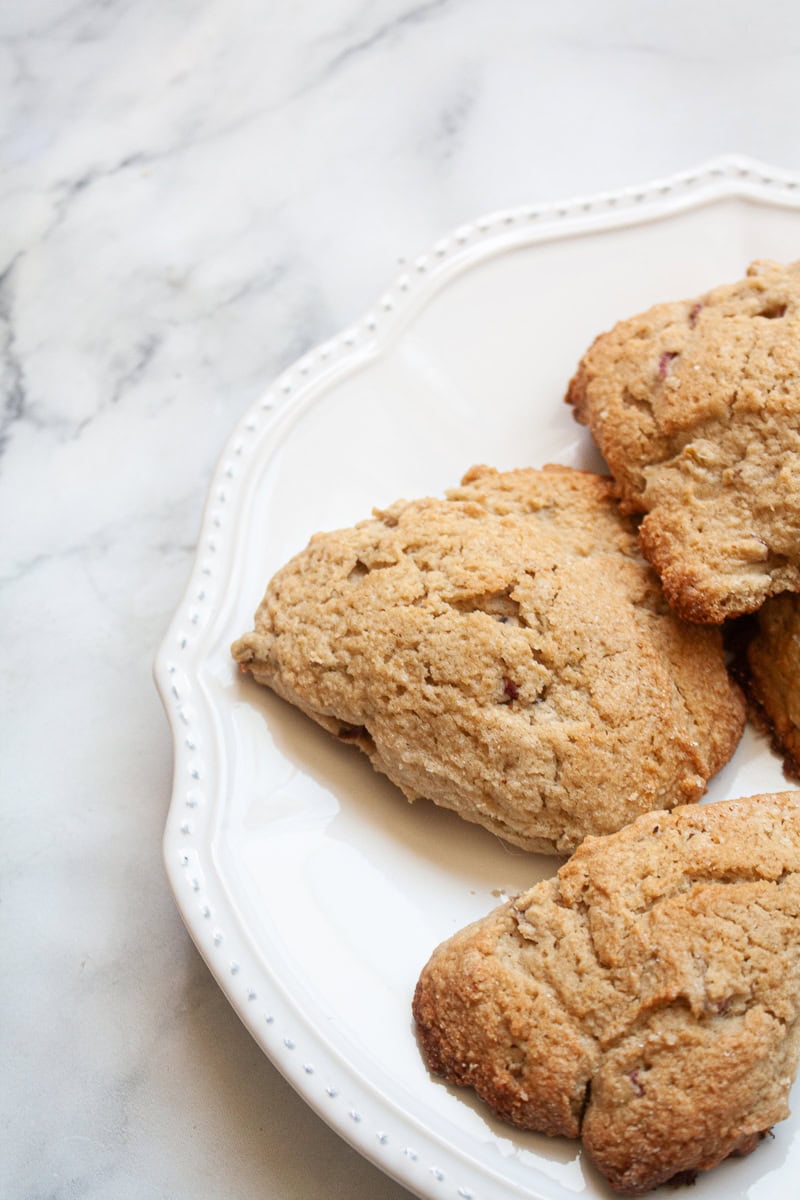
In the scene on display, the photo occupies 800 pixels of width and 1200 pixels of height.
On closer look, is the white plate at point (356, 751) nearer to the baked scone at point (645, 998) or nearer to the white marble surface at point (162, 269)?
the baked scone at point (645, 998)

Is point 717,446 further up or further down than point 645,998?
further up

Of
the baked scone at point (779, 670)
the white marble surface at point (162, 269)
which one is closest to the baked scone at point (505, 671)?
the baked scone at point (779, 670)

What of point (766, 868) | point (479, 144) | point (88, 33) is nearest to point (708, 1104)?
point (766, 868)

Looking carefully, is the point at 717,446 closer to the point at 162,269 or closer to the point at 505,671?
the point at 505,671

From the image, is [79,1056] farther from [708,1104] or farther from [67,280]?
[67,280]

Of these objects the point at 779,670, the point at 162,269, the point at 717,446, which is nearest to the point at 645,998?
the point at 779,670
